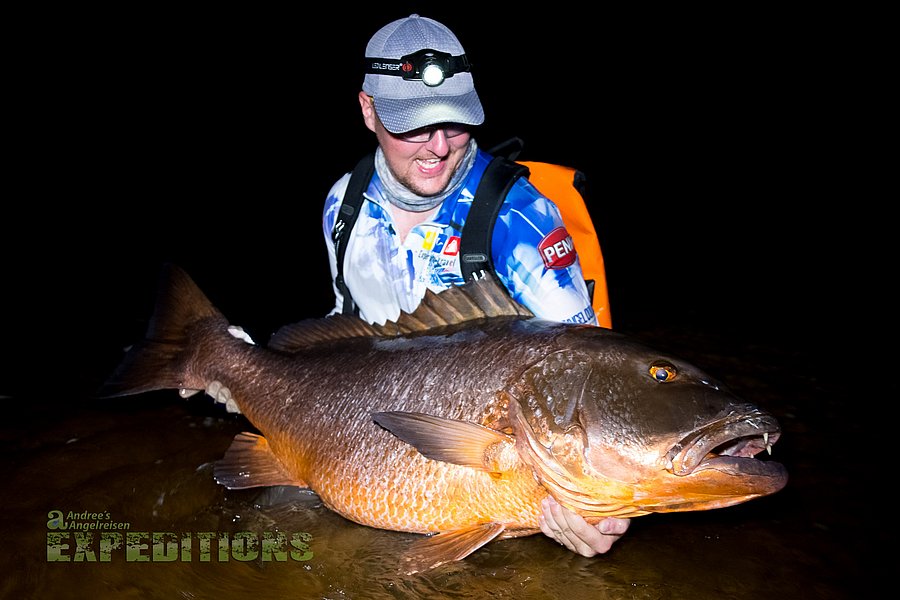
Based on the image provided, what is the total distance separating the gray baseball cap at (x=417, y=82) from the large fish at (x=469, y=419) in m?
0.89

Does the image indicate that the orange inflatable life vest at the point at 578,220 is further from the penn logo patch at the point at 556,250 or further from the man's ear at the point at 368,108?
the man's ear at the point at 368,108

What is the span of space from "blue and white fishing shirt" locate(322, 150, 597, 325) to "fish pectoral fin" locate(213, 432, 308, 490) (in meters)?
0.98

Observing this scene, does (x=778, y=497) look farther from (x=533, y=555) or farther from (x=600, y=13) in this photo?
(x=600, y=13)

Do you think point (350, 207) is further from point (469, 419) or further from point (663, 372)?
point (663, 372)

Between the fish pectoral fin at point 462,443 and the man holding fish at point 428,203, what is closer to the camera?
the fish pectoral fin at point 462,443

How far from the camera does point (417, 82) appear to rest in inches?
117

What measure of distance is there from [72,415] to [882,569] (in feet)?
14.5

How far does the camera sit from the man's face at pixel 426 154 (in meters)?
3.05

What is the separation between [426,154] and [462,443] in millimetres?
1568

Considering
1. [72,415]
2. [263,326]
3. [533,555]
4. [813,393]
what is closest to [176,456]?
[72,415]

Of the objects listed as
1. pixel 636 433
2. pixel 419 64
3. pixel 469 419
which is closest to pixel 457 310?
pixel 469 419

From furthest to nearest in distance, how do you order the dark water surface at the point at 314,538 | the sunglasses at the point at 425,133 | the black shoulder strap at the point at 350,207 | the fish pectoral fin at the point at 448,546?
the black shoulder strap at the point at 350,207
the sunglasses at the point at 425,133
the dark water surface at the point at 314,538
the fish pectoral fin at the point at 448,546

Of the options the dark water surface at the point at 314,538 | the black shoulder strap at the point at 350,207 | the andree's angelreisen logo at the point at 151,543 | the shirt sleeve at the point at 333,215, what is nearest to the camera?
the dark water surface at the point at 314,538

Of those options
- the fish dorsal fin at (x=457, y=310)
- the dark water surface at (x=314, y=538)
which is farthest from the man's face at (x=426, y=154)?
the dark water surface at (x=314, y=538)
